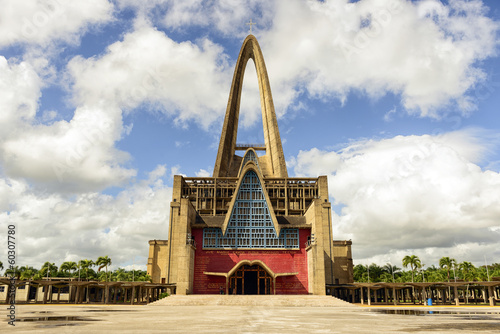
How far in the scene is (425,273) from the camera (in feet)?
283

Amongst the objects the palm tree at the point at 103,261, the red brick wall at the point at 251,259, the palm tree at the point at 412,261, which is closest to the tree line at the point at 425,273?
the palm tree at the point at 412,261

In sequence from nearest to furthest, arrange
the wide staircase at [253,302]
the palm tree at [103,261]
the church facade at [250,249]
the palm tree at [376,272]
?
the wide staircase at [253,302] → the church facade at [250,249] → the palm tree at [103,261] → the palm tree at [376,272]

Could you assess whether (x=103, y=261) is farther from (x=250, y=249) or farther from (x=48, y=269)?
(x=250, y=249)

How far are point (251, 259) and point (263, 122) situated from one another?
1863 inches

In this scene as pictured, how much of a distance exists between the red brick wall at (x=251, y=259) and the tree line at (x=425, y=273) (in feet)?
95.5

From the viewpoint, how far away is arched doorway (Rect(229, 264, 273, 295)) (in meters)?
47.6

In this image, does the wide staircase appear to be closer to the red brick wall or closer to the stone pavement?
the red brick wall

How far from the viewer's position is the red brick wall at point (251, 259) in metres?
47.9

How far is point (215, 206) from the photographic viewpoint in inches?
2596

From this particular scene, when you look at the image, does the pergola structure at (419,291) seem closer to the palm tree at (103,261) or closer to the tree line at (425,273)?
the tree line at (425,273)

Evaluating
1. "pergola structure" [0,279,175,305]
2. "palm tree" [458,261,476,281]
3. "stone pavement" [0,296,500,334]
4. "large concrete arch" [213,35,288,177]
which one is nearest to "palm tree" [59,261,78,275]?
"pergola structure" [0,279,175,305]

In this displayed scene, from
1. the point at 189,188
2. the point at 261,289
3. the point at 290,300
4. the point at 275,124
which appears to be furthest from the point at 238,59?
the point at 290,300

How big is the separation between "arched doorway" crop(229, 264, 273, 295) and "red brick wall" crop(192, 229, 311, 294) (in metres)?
1.23

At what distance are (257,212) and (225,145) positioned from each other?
33356 millimetres
